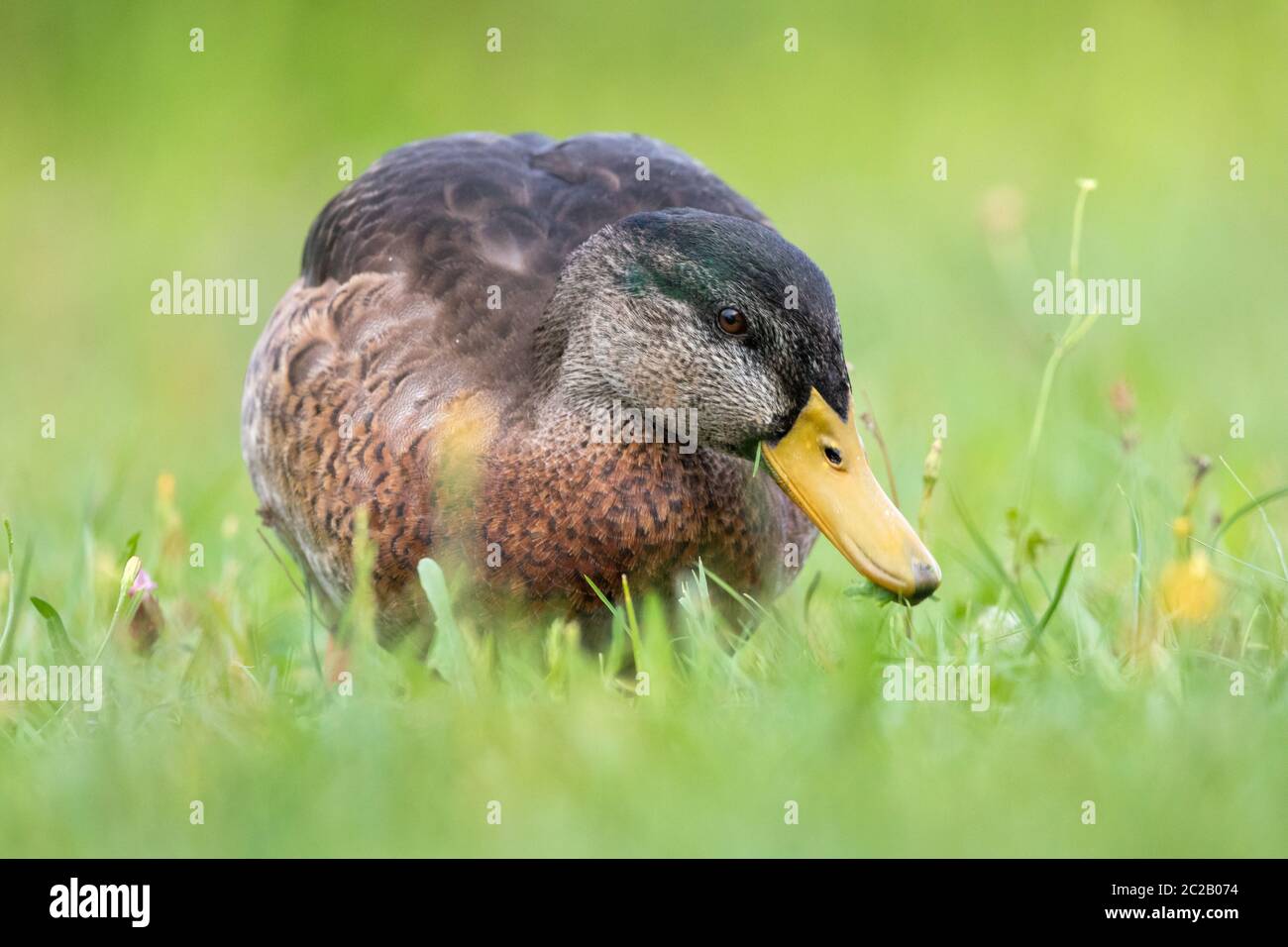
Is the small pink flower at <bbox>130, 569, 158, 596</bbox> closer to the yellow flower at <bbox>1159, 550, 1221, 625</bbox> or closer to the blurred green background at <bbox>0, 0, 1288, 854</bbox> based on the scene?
the blurred green background at <bbox>0, 0, 1288, 854</bbox>

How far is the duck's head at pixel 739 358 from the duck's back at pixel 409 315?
0.90 feet

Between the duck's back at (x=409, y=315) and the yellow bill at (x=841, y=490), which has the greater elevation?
the duck's back at (x=409, y=315)

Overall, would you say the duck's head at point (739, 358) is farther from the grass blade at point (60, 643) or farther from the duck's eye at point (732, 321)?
the grass blade at point (60, 643)

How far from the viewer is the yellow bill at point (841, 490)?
154 inches

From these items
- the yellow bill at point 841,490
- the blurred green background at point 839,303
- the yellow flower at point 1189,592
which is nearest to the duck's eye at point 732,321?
the yellow bill at point 841,490

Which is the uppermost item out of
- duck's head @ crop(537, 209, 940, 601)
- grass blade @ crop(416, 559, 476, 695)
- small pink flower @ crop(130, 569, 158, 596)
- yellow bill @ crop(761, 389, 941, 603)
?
duck's head @ crop(537, 209, 940, 601)

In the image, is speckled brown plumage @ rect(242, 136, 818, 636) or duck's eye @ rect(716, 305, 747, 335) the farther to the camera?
speckled brown plumage @ rect(242, 136, 818, 636)

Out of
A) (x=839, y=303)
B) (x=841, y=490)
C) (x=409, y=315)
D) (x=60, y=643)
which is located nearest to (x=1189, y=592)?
(x=841, y=490)

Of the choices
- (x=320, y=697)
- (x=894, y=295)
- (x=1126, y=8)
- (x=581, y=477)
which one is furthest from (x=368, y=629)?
(x=1126, y=8)

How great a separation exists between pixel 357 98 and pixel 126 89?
4.87ft

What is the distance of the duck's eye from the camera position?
411cm

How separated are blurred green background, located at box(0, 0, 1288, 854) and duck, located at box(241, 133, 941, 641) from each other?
338 mm

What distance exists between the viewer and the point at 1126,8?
11.3 m

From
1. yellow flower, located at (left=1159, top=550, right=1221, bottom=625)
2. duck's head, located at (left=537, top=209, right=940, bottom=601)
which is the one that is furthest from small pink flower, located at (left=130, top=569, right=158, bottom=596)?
yellow flower, located at (left=1159, top=550, right=1221, bottom=625)
